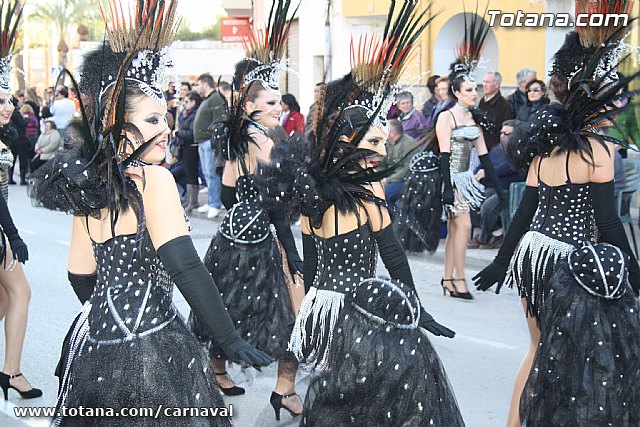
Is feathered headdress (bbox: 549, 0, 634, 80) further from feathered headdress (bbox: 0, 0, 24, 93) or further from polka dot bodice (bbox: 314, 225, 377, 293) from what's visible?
feathered headdress (bbox: 0, 0, 24, 93)

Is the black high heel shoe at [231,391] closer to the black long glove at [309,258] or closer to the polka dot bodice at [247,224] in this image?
the polka dot bodice at [247,224]

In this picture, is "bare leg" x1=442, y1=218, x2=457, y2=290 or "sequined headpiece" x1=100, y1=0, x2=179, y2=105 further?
"bare leg" x1=442, y1=218, x2=457, y2=290

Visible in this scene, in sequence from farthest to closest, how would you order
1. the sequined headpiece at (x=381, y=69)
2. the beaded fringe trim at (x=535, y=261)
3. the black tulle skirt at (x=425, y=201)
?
the black tulle skirt at (x=425, y=201) → the beaded fringe trim at (x=535, y=261) → the sequined headpiece at (x=381, y=69)

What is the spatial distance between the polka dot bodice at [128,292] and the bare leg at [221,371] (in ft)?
7.62

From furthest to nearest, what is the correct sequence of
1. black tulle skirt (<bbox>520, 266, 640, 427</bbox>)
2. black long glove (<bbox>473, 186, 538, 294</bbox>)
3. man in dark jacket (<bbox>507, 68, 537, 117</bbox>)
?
man in dark jacket (<bbox>507, 68, 537, 117</bbox>)
black long glove (<bbox>473, 186, 538, 294</bbox>)
black tulle skirt (<bbox>520, 266, 640, 427</bbox>)

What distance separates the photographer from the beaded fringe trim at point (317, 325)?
429cm

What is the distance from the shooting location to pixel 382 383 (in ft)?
12.9

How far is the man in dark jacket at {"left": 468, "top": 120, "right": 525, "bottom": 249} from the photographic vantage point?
10961 mm

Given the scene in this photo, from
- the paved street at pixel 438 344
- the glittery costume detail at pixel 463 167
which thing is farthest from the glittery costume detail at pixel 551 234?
the glittery costume detail at pixel 463 167

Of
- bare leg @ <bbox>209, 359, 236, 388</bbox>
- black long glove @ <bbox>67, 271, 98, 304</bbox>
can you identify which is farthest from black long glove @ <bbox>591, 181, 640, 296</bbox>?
bare leg @ <bbox>209, 359, 236, 388</bbox>

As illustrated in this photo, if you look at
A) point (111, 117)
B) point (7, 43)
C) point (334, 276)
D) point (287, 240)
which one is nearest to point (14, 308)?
point (7, 43)

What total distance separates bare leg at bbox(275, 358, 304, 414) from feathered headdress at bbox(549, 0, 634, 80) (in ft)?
7.35

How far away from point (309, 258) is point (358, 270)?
1.32ft

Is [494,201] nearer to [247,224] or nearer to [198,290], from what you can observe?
[247,224]
